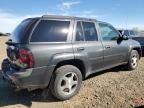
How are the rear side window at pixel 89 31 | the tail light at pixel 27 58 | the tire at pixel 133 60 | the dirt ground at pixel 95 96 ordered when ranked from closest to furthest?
the tail light at pixel 27 58
the dirt ground at pixel 95 96
the rear side window at pixel 89 31
the tire at pixel 133 60

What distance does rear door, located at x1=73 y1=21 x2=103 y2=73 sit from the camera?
5.84 meters

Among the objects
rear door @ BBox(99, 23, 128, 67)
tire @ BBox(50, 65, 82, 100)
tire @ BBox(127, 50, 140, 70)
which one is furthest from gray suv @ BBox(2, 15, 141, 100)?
tire @ BBox(127, 50, 140, 70)

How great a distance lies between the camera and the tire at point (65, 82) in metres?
5.27

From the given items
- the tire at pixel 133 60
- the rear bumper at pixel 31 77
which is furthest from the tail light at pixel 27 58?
the tire at pixel 133 60

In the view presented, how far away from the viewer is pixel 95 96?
573 centimetres

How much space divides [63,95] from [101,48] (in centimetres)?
184

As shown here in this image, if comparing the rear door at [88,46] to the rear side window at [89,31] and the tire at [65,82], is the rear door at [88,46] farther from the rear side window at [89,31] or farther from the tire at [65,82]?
the tire at [65,82]

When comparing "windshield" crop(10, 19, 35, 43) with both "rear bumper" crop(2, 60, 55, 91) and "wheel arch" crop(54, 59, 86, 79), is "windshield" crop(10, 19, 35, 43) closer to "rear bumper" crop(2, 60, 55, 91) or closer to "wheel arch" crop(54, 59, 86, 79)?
"rear bumper" crop(2, 60, 55, 91)

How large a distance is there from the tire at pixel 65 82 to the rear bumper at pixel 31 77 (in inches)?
7.3

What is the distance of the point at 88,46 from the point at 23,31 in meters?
1.72

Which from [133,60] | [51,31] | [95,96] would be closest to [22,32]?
[51,31]

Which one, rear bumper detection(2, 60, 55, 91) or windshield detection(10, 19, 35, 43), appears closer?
rear bumper detection(2, 60, 55, 91)

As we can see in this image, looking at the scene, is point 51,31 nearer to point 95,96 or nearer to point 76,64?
point 76,64

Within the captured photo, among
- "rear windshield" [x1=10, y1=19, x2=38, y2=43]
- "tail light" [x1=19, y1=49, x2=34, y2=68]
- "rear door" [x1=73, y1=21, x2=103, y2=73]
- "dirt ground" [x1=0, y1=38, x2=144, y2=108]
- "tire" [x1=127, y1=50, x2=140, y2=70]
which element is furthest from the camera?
"tire" [x1=127, y1=50, x2=140, y2=70]
